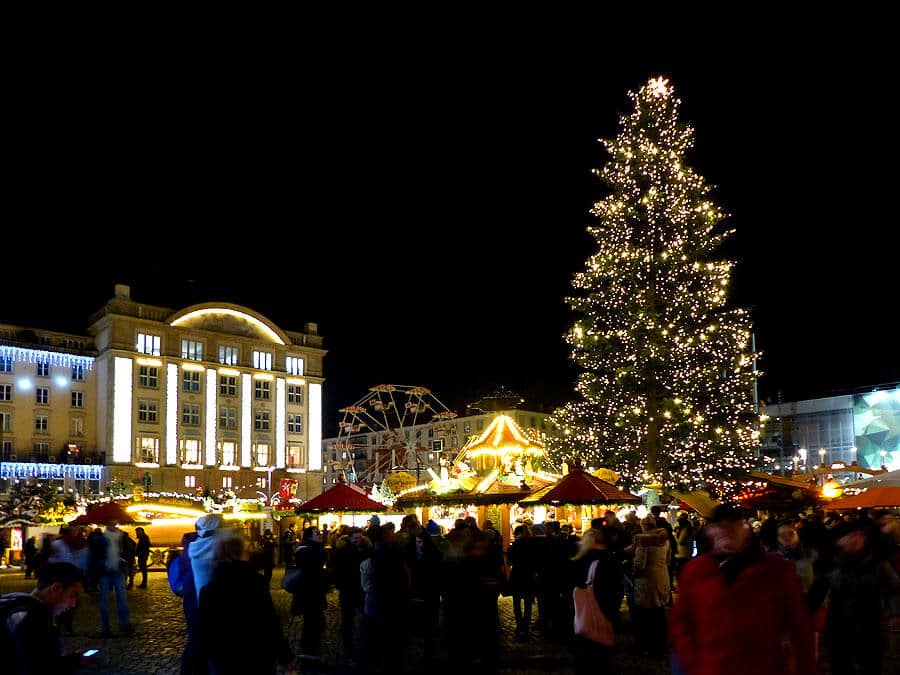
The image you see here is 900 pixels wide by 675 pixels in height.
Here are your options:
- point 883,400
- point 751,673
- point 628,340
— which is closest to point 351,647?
point 751,673

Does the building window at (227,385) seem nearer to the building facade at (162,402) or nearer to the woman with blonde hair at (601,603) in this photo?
the building facade at (162,402)

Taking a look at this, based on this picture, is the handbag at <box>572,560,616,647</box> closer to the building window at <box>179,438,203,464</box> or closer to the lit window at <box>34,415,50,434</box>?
the lit window at <box>34,415,50,434</box>

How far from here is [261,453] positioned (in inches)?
2591

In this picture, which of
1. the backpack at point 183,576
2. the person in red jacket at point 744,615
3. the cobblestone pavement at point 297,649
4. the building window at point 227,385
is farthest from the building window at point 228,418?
the person in red jacket at point 744,615

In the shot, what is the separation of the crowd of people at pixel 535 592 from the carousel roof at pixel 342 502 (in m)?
4.33

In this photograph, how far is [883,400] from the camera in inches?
2707

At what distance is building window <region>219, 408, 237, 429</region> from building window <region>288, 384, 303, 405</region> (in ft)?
15.8

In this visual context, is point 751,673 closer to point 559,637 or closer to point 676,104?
point 559,637

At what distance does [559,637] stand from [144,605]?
977cm

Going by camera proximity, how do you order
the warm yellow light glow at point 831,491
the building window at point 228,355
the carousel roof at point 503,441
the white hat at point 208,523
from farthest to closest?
1. the building window at point 228,355
2. the warm yellow light glow at point 831,491
3. the carousel roof at point 503,441
4. the white hat at point 208,523

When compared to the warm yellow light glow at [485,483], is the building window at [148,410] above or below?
above

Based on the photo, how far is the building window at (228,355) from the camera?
64.5m

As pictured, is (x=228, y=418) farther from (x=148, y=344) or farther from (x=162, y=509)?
(x=162, y=509)

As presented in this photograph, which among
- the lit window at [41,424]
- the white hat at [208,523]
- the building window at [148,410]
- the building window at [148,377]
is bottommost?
the white hat at [208,523]
